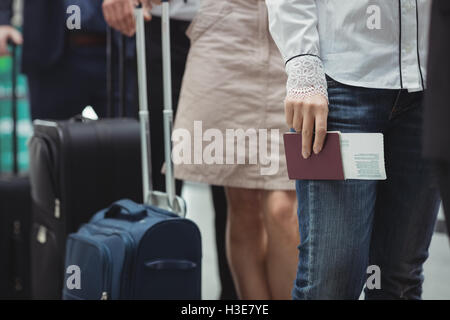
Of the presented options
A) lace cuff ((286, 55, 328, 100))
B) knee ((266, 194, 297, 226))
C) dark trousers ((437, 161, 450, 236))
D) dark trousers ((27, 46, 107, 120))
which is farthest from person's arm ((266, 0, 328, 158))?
dark trousers ((27, 46, 107, 120))

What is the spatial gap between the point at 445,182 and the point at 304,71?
1.14 ft

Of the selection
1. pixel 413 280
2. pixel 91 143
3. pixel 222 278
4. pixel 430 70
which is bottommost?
pixel 222 278

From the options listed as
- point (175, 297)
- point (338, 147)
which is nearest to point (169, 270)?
point (175, 297)

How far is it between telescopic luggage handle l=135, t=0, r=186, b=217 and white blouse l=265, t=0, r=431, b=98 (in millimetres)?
602

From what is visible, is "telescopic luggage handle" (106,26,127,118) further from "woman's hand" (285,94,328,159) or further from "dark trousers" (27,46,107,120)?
"woman's hand" (285,94,328,159)

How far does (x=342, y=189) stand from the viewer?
3.84ft

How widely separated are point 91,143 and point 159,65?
277 mm

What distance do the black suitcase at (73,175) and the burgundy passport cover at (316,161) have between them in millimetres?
867

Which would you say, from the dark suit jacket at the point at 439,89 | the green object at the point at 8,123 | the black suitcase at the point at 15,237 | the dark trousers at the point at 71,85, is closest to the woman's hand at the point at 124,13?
the dark trousers at the point at 71,85

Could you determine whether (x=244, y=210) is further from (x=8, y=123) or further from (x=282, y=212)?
(x=8, y=123)

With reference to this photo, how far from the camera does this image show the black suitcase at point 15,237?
2.27 meters

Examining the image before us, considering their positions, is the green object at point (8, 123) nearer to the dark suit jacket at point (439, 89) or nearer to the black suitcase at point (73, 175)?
the black suitcase at point (73, 175)

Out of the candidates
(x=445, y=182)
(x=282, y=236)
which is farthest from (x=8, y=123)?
(x=445, y=182)
